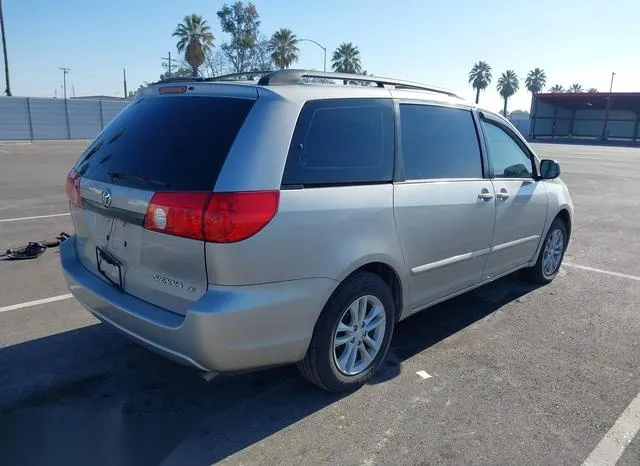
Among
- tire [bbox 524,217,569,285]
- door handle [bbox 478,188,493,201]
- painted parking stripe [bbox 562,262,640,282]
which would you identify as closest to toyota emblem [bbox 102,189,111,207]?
door handle [bbox 478,188,493,201]

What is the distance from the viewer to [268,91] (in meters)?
2.89

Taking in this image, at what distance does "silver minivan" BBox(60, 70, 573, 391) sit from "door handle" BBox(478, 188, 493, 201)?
0.52ft

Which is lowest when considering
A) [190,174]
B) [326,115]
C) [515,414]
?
[515,414]

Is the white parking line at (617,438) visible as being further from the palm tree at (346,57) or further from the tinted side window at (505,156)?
the palm tree at (346,57)

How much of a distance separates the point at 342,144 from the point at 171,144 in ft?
3.25

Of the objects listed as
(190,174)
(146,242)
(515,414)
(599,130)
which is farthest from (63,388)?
(599,130)

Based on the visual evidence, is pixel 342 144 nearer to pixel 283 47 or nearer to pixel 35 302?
pixel 35 302

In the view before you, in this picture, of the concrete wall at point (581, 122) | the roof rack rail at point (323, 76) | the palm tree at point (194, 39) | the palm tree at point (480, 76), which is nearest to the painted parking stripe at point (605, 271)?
the roof rack rail at point (323, 76)

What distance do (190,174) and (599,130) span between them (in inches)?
3182

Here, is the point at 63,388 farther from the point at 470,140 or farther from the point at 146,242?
the point at 470,140

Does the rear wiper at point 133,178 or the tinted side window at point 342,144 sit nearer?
the rear wiper at point 133,178

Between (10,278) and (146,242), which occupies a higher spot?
(146,242)

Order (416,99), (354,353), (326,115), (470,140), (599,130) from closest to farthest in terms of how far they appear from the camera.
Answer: (326,115)
(354,353)
(416,99)
(470,140)
(599,130)

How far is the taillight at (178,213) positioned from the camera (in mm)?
2588
